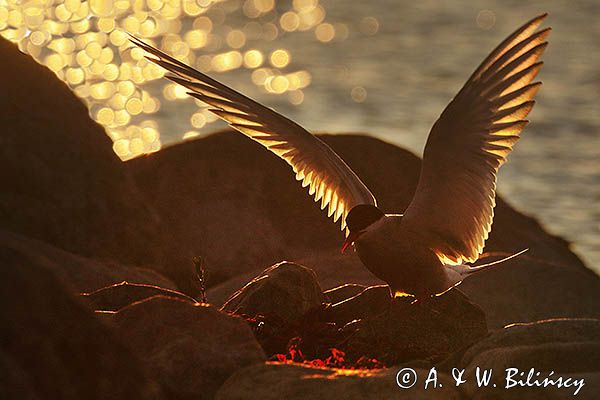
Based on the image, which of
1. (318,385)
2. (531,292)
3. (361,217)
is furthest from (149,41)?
(318,385)

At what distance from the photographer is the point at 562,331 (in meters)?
7.23

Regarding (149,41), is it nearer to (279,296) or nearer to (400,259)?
(400,259)

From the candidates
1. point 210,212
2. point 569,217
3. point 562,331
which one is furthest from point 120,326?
point 569,217

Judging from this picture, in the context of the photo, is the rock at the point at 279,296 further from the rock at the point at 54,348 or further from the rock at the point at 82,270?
the rock at the point at 54,348

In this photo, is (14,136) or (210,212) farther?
(210,212)

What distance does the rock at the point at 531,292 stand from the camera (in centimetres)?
943

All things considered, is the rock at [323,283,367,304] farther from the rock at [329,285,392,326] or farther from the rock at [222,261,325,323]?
the rock at [222,261,325,323]

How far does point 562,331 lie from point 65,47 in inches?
773

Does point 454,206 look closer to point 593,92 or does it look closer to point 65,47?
point 593,92

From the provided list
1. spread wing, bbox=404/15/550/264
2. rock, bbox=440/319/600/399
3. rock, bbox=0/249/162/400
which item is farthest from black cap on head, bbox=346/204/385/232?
rock, bbox=0/249/162/400

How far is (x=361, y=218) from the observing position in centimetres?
872

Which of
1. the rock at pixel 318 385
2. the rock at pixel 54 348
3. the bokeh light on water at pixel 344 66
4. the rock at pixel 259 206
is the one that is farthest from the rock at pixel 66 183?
the bokeh light on water at pixel 344 66

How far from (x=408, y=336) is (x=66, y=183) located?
11.7 feet

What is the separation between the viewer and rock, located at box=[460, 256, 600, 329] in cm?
943
